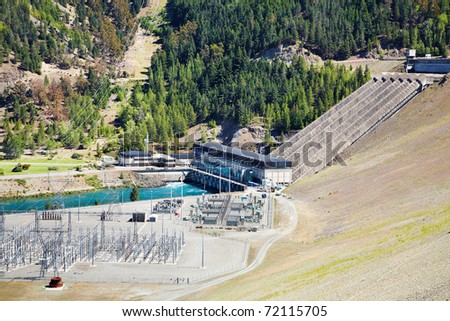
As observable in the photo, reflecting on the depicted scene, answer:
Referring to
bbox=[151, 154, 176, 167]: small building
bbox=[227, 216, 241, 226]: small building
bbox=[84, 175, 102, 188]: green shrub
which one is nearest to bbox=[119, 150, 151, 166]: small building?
bbox=[151, 154, 176, 167]: small building

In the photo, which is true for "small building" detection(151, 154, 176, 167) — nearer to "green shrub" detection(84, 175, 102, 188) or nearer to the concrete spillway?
"green shrub" detection(84, 175, 102, 188)

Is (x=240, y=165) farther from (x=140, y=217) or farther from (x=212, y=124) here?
(x=140, y=217)

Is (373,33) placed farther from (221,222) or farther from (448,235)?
(448,235)

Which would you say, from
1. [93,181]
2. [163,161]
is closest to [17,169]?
[93,181]

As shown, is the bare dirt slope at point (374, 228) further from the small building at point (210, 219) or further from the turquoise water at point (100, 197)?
the turquoise water at point (100, 197)

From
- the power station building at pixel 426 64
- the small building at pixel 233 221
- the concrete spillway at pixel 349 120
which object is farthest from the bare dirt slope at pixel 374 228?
the power station building at pixel 426 64

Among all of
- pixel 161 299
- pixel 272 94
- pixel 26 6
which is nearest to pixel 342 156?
pixel 272 94
